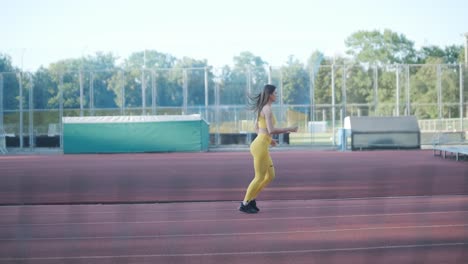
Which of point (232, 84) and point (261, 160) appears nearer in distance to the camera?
point (261, 160)

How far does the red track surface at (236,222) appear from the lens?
19.9 feet

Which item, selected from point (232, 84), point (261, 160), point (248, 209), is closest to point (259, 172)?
point (261, 160)

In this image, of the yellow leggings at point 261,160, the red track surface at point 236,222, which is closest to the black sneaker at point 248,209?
the red track surface at point 236,222

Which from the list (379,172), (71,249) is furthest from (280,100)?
(71,249)

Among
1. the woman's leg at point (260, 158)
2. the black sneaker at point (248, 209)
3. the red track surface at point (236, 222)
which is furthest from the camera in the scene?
the black sneaker at point (248, 209)

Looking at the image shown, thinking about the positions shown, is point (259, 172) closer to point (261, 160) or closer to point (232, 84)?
point (261, 160)

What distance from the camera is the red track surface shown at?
6.07m

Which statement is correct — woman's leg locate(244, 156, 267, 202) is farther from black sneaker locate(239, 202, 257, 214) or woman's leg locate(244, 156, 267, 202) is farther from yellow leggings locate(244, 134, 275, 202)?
black sneaker locate(239, 202, 257, 214)

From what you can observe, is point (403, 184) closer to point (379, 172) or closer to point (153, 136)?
point (379, 172)

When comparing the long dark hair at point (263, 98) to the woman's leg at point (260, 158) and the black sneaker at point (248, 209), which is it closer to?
the woman's leg at point (260, 158)

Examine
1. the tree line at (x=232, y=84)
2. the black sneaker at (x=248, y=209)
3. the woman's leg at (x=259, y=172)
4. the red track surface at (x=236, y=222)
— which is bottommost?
the red track surface at (x=236, y=222)

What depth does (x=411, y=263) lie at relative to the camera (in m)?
5.51

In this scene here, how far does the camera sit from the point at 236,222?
8.12 metres

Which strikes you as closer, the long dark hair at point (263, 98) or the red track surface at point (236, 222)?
the red track surface at point (236, 222)
